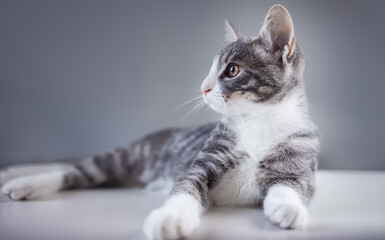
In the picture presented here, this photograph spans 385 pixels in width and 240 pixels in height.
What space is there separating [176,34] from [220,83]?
92 cm

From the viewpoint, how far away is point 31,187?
1.46 metres

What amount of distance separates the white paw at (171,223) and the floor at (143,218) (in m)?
0.05

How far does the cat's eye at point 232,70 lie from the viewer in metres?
1.29

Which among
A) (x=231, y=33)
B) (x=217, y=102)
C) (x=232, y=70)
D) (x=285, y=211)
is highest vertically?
(x=231, y=33)

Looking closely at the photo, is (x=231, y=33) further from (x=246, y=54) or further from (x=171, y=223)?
(x=171, y=223)

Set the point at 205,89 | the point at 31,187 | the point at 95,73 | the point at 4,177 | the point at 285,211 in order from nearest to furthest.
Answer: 1. the point at 285,211
2. the point at 205,89
3. the point at 31,187
4. the point at 4,177
5. the point at 95,73

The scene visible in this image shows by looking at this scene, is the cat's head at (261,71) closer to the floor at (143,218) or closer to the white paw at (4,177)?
the floor at (143,218)

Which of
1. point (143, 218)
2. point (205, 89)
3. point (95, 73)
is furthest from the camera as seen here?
point (95, 73)

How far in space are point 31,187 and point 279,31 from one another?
1140 mm

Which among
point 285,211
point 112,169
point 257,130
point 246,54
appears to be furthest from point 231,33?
point 112,169

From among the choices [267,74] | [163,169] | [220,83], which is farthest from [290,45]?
[163,169]

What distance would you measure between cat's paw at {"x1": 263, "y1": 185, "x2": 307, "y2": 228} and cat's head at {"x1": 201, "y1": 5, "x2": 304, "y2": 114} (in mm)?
351

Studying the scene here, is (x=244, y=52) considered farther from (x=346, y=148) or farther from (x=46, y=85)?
(x=46, y=85)

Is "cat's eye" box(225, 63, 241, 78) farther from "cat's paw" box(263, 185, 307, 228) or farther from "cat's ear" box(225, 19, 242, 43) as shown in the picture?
"cat's paw" box(263, 185, 307, 228)
